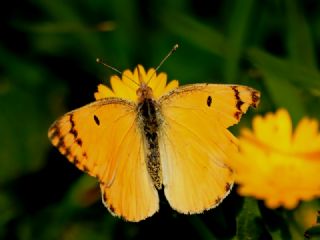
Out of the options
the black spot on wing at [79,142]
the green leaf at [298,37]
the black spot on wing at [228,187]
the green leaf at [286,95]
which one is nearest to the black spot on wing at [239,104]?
the black spot on wing at [228,187]

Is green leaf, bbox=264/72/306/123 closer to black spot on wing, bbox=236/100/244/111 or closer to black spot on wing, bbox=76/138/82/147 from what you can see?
black spot on wing, bbox=236/100/244/111

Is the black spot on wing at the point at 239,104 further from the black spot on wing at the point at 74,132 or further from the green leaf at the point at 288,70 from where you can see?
the green leaf at the point at 288,70

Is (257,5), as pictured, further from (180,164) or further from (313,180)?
(180,164)

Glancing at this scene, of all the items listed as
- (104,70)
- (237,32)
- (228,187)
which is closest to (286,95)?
(237,32)

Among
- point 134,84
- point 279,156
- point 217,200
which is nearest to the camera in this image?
point 217,200

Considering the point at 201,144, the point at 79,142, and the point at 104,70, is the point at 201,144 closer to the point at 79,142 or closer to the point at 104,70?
the point at 79,142

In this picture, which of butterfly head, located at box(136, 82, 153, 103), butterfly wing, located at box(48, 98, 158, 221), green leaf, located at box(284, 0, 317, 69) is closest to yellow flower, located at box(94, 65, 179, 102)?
A: butterfly head, located at box(136, 82, 153, 103)
